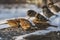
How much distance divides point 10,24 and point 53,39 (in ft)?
2.01

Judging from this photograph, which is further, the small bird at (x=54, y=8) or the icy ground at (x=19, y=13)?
the small bird at (x=54, y=8)

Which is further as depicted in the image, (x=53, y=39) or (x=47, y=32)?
(x=47, y=32)

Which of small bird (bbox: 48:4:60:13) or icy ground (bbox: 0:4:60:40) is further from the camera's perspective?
small bird (bbox: 48:4:60:13)

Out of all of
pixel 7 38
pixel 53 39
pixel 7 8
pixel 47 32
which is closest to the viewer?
pixel 53 39

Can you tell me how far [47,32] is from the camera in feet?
5.70

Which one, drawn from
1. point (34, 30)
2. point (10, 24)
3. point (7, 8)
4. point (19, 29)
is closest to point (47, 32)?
point (34, 30)

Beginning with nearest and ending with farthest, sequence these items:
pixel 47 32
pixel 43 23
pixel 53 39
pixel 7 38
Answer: pixel 53 39
pixel 7 38
pixel 47 32
pixel 43 23

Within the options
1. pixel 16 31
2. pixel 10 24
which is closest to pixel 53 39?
pixel 16 31

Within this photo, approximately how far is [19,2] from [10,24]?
4.33 ft

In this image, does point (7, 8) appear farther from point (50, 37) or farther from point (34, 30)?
point (50, 37)

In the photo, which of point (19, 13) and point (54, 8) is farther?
point (19, 13)

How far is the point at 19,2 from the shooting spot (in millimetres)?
3227

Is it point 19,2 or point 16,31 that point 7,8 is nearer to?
point 19,2

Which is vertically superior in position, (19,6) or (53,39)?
(19,6)
